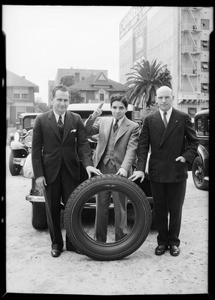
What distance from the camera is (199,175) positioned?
7.69 meters

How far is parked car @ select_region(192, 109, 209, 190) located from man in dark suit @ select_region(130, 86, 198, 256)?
3693 millimetres

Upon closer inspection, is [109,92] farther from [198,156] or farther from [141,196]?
[141,196]

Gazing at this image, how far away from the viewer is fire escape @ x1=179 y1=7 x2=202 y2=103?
3666cm

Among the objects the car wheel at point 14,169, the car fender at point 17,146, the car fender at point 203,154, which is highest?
the car fender at point 17,146

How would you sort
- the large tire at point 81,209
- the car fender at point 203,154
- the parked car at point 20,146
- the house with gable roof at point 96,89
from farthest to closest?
the house with gable roof at point 96,89
the parked car at point 20,146
the car fender at point 203,154
the large tire at point 81,209

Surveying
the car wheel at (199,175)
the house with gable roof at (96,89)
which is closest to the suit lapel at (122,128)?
the car wheel at (199,175)

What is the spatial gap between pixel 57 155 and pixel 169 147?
1.32 metres

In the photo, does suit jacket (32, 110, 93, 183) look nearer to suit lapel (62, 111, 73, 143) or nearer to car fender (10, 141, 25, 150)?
suit lapel (62, 111, 73, 143)

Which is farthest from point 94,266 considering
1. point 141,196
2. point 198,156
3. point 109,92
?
point 109,92

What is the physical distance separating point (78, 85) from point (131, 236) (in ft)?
159

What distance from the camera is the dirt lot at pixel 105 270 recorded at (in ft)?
9.62

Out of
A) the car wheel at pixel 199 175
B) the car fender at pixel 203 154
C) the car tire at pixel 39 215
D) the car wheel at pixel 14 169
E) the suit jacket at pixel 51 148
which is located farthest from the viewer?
the car wheel at pixel 14 169

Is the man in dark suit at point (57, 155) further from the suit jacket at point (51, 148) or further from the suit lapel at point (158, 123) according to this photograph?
the suit lapel at point (158, 123)
